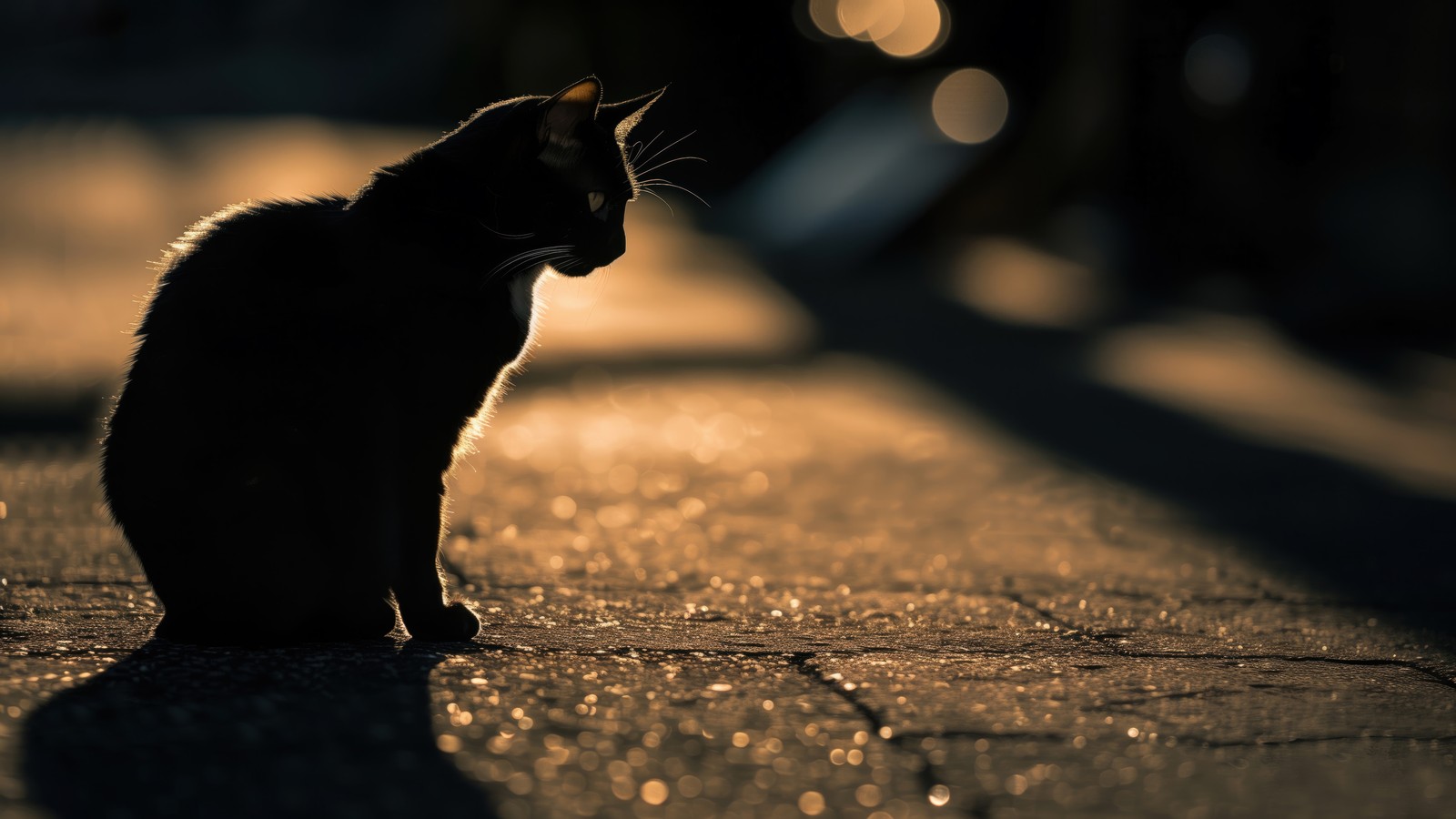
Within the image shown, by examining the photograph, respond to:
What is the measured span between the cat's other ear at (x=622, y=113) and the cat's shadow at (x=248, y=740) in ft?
3.37

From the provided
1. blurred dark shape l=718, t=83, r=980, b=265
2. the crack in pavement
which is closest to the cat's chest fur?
the crack in pavement

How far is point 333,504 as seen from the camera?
2.68 m

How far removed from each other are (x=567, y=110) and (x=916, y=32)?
13207 millimetres

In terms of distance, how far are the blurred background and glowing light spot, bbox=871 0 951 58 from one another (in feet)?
0.11

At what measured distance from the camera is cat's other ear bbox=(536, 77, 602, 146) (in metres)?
2.75

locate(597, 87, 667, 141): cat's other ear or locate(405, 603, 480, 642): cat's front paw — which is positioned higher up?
locate(597, 87, 667, 141): cat's other ear

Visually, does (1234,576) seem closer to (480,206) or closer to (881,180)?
(480,206)

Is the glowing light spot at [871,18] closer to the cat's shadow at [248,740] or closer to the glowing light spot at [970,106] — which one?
the glowing light spot at [970,106]

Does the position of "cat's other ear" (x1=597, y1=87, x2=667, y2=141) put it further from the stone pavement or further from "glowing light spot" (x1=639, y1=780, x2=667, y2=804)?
"glowing light spot" (x1=639, y1=780, x2=667, y2=804)

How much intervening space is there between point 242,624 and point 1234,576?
232cm

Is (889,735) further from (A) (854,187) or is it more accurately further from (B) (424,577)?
(A) (854,187)

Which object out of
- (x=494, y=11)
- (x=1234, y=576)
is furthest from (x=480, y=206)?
(x=494, y=11)

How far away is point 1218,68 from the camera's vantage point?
11.0 metres

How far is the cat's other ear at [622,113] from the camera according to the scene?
3.04 m
